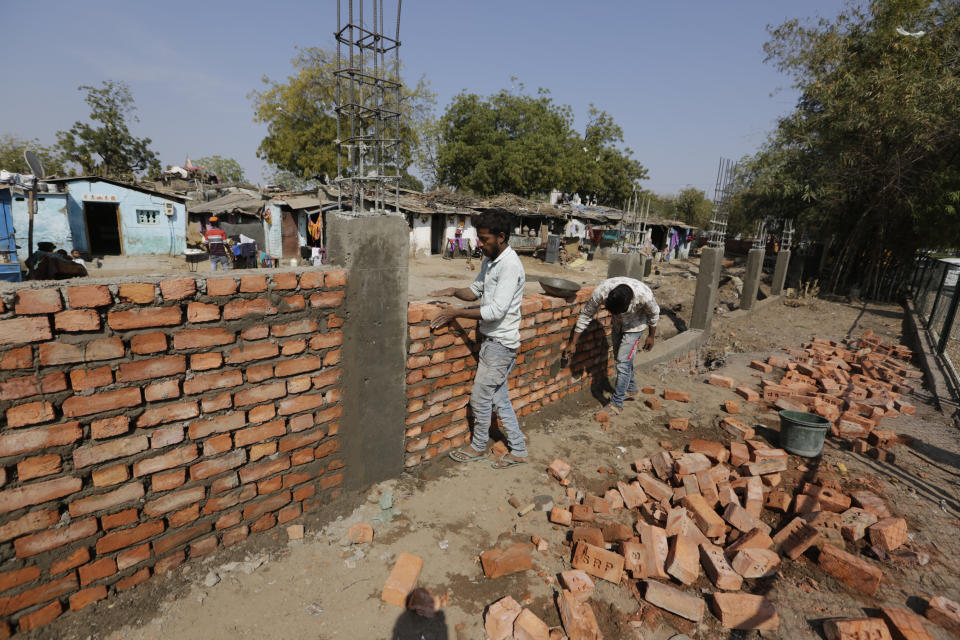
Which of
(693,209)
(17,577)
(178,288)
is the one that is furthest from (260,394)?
(693,209)

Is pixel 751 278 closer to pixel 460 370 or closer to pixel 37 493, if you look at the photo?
pixel 460 370

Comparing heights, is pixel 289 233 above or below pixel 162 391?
above

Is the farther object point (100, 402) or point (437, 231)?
point (437, 231)

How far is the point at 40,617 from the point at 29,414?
94 cm

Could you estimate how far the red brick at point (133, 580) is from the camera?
2.12 meters

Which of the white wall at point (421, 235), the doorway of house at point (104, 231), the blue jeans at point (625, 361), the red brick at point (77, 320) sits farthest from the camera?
the white wall at point (421, 235)

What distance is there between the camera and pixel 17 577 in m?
1.84

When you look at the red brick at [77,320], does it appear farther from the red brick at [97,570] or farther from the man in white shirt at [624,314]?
the man in white shirt at [624,314]

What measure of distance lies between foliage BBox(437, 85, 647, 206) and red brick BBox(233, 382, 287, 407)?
2957 cm

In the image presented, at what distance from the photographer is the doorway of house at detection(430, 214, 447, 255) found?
22.6 meters

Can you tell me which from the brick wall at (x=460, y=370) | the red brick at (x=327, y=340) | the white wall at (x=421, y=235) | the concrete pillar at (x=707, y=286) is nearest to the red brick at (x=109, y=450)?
the red brick at (x=327, y=340)

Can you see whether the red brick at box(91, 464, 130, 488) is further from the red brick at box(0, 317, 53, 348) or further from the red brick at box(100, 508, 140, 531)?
the red brick at box(0, 317, 53, 348)

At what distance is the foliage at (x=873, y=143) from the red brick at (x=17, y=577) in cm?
1627

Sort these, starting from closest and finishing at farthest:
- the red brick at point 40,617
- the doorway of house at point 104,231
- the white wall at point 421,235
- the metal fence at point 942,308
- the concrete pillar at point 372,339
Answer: the red brick at point 40,617, the concrete pillar at point 372,339, the metal fence at point 942,308, the doorway of house at point 104,231, the white wall at point 421,235
